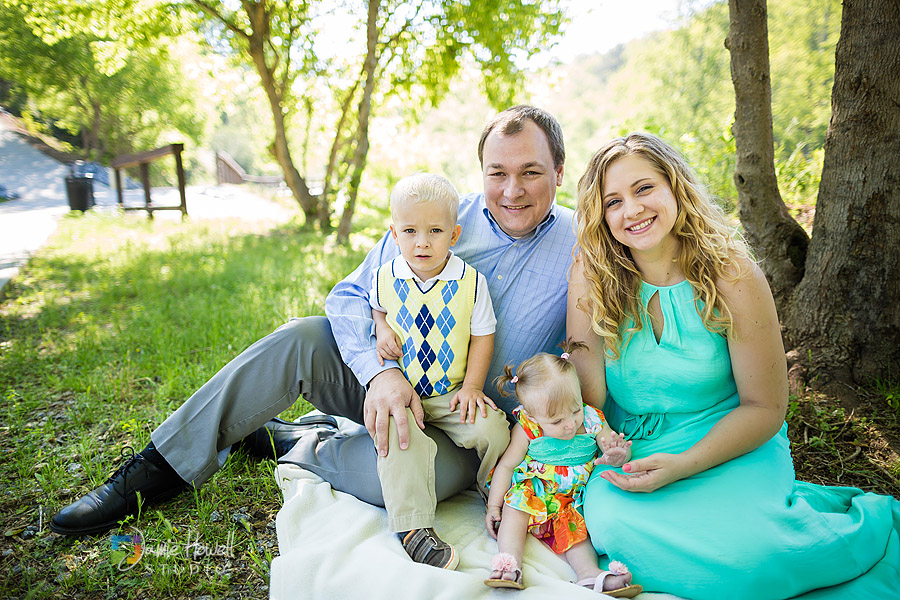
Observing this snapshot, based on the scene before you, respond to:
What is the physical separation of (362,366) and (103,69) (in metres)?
10.5

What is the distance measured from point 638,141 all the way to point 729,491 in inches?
46.2

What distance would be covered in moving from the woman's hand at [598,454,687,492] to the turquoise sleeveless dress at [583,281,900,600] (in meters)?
0.05

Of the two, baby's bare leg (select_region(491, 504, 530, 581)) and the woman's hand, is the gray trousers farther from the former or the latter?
the woman's hand

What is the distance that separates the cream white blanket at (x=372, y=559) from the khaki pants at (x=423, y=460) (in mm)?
129

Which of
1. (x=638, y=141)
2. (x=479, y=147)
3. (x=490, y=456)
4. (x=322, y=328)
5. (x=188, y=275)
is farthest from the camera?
(x=188, y=275)

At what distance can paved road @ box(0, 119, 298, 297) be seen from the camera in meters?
8.08

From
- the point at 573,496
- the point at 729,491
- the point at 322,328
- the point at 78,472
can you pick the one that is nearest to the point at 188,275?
the point at 78,472

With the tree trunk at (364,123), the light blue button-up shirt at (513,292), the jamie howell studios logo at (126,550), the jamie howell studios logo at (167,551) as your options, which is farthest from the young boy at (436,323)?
the tree trunk at (364,123)

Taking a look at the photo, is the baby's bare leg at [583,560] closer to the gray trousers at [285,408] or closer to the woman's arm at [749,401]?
the woman's arm at [749,401]

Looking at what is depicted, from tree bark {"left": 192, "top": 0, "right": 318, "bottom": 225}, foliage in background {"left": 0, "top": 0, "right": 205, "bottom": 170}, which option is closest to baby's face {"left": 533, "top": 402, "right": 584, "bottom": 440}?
tree bark {"left": 192, "top": 0, "right": 318, "bottom": 225}

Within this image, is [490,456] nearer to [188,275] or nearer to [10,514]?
[10,514]

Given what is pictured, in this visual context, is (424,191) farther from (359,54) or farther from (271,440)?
(359,54)

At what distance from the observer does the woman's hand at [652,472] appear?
184 centimetres

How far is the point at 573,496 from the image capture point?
206cm
